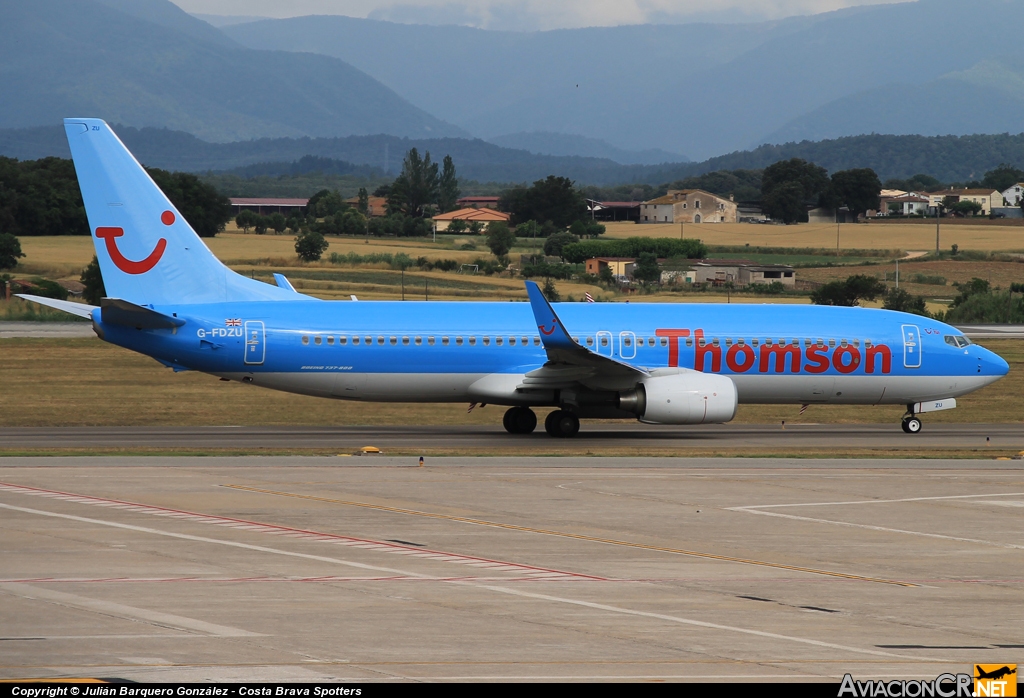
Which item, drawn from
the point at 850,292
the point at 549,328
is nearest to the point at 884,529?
the point at 549,328

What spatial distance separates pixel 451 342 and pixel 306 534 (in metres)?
14.2

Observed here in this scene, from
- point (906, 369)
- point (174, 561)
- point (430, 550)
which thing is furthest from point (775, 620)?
point (906, 369)

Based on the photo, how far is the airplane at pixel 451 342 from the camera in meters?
32.3

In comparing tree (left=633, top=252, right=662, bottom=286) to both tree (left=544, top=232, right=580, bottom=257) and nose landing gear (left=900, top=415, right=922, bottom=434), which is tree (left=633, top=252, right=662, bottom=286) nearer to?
tree (left=544, top=232, right=580, bottom=257)

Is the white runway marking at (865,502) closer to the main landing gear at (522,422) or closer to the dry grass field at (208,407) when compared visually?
the main landing gear at (522,422)

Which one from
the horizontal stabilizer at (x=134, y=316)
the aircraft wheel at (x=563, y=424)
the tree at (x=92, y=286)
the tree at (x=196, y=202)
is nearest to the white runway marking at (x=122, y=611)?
the horizontal stabilizer at (x=134, y=316)

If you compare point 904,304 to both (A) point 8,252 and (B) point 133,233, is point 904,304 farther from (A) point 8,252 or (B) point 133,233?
(A) point 8,252

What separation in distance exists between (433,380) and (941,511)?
14718 mm

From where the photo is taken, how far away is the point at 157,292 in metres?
33.1

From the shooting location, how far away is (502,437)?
33750 mm

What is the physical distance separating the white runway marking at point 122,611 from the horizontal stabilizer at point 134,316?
16.8 meters

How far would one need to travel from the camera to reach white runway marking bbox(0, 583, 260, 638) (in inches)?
528

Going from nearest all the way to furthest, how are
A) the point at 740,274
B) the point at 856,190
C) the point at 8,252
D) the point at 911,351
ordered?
the point at 911,351
the point at 8,252
the point at 740,274
the point at 856,190

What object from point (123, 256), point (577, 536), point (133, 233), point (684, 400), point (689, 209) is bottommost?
point (577, 536)
